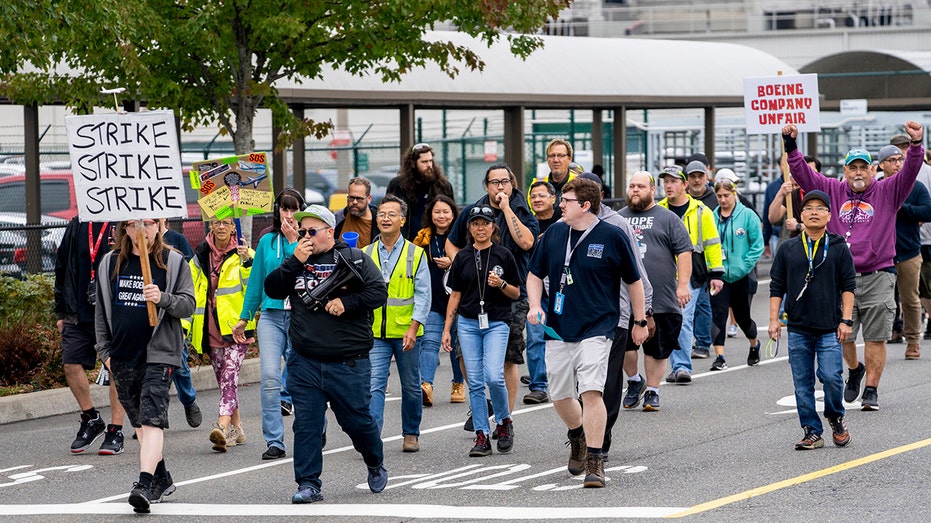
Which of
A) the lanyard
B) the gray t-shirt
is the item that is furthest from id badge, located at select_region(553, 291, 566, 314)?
the lanyard

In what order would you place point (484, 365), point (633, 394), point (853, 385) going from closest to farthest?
1. point (484, 365)
2. point (853, 385)
3. point (633, 394)

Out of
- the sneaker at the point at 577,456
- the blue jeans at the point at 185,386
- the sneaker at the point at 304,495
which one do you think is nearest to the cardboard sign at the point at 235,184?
the blue jeans at the point at 185,386

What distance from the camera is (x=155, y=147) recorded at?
9039 millimetres

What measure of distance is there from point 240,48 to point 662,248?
5.50 metres

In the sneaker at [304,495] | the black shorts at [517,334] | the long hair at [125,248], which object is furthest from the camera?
the black shorts at [517,334]

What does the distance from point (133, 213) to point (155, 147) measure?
0.50m

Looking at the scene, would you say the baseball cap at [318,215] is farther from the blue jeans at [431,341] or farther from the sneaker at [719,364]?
the sneaker at [719,364]

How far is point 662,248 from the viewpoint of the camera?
37.1 feet

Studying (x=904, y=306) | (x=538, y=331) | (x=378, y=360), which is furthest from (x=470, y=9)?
(x=378, y=360)

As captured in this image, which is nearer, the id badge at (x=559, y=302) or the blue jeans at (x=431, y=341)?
the id badge at (x=559, y=302)

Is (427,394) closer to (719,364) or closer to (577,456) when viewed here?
(577,456)

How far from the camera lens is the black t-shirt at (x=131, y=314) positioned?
27.6ft

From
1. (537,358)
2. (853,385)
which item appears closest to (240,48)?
(537,358)

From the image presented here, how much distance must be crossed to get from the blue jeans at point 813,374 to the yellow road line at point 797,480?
0.45 meters
